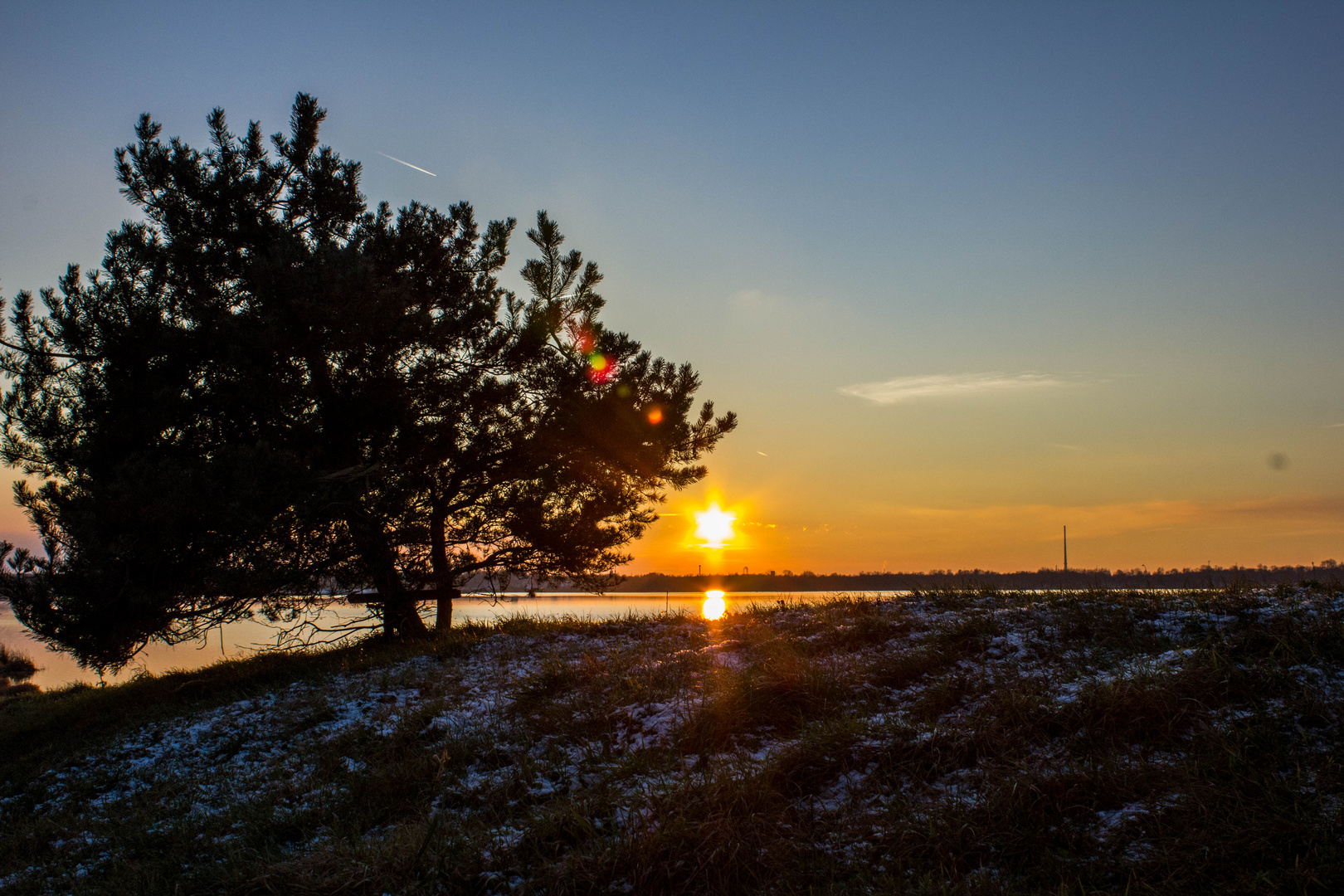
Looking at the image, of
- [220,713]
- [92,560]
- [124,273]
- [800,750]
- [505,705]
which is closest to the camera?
[800,750]

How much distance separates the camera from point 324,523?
40.2 feet

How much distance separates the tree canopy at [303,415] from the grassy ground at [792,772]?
2871mm

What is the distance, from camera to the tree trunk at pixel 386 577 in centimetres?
1271

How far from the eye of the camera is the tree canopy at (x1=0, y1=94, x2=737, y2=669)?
1139cm

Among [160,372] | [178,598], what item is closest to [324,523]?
[178,598]

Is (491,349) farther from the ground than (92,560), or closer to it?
farther from the ground

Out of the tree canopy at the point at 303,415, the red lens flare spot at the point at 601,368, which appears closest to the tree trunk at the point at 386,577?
the tree canopy at the point at 303,415

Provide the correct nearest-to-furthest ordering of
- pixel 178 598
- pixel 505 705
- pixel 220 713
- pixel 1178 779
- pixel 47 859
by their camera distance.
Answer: pixel 1178 779 < pixel 47 859 < pixel 505 705 < pixel 220 713 < pixel 178 598

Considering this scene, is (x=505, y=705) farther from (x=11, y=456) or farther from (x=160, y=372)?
(x=11, y=456)

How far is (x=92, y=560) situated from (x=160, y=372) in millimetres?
3022

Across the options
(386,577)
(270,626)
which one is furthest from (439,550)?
(270,626)

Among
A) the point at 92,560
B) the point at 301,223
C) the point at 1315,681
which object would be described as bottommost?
the point at 1315,681

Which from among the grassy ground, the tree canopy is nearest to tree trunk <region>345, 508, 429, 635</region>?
the tree canopy

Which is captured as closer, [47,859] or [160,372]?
[47,859]
